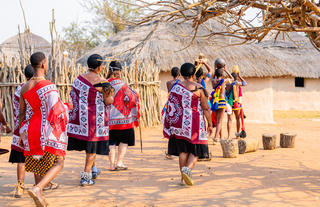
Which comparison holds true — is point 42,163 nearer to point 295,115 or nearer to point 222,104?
point 222,104

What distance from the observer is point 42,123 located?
146 inches

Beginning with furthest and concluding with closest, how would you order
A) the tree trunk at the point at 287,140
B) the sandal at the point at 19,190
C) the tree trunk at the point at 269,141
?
1. the tree trunk at the point at 287,140
2. the tree trunk at the point at 269,141
3. the sandal at the point at 19,190

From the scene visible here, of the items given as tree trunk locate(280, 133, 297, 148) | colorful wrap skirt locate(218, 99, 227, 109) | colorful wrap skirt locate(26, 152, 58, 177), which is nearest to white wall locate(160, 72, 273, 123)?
colorful wrap skirt locate(218, 99, 227, 109)

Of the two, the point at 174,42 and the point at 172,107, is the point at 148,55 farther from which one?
the point at 172,107

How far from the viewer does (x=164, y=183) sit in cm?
470

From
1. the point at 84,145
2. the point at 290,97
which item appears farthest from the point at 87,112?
the point at 290,97

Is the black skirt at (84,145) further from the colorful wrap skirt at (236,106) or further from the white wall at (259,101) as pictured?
the white wall at (259,101)

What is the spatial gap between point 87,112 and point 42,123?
2.80ft

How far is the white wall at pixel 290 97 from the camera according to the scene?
19.5m

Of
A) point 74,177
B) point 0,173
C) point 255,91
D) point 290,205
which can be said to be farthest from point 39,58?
point 255,91

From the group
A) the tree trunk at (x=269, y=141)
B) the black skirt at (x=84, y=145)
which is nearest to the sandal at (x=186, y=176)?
the black skirt at (x=84, y=145)

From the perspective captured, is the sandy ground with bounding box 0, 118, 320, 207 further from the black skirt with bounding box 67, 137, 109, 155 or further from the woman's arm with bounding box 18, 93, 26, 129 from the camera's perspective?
the woman's arm with bounding box 18, 93, 26, 129

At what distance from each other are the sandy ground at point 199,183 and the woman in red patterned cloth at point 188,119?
0.40m

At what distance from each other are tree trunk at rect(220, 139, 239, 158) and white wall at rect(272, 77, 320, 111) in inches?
552
